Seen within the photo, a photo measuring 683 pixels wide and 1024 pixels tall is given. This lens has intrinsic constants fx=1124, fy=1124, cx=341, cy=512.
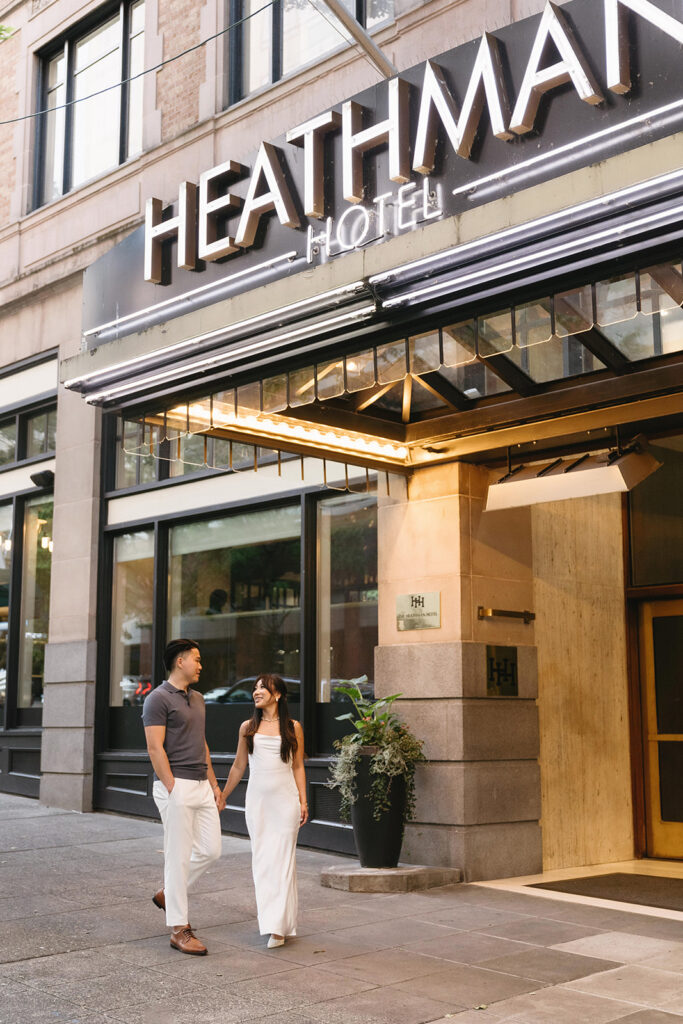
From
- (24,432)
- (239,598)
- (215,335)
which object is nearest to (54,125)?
(24,432)

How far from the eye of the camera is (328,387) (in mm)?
→ 8414

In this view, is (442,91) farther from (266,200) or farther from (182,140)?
(182,140)

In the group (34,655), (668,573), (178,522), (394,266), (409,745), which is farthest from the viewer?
(34,655)

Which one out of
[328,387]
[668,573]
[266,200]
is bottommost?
[668,573]

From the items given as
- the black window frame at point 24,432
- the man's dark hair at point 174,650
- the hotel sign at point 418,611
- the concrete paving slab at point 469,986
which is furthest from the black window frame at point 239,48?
the concrete paving slab at point 469,986

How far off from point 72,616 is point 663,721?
7616 millimetres

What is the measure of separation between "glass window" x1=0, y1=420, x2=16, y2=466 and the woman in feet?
33.7

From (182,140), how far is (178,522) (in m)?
4.97

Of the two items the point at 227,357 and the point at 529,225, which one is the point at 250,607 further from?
the point at 529,225

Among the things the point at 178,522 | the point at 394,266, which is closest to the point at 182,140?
the point at 178,522

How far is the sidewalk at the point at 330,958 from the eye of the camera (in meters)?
6.00

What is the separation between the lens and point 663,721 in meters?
11.9

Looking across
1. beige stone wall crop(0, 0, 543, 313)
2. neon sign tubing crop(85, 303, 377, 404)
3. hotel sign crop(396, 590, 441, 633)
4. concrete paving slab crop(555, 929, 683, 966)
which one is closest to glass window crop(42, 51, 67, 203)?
beige stone wall crop(0, 0, 543, 313)

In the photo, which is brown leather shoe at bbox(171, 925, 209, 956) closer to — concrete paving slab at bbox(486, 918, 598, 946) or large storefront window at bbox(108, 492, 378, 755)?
concrete paving slab at bbox(486, 918, 598, 946)
